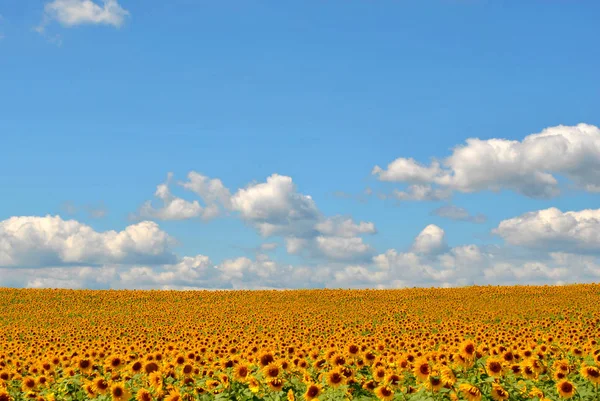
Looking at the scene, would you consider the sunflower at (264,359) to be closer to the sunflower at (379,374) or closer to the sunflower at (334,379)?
the sunflower at (334,379)

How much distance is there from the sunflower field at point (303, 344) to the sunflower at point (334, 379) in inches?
0.7

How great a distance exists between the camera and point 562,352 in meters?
14.0

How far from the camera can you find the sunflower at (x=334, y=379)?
30.6 ft

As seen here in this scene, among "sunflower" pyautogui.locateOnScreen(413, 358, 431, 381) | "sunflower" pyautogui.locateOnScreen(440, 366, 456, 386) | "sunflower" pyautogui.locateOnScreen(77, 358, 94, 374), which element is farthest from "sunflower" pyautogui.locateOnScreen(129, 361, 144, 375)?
"sunflower" pyautogui.locateOnScreen(440, 366, 456, 386)

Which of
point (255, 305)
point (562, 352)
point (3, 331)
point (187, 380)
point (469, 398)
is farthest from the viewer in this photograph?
point (255, 305)

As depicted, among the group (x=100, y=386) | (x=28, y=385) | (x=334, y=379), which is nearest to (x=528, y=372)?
(x=334, y=379)

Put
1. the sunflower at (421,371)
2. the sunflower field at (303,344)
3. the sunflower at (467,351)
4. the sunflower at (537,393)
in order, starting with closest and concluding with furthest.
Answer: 1. the sunflower at (537,393)
2. the sunflower at (421,371)
3. the sunflower field at (303,344)
4. the sunflower at (467,351)

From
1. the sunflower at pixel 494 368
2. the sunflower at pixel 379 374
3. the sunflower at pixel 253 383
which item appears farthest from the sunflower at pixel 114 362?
the sunflower at pixel 494 368

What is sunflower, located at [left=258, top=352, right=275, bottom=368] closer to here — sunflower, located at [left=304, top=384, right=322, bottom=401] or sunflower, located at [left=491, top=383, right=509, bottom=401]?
sunflower, located at [left=304, top=384, right=322, bottom=401]

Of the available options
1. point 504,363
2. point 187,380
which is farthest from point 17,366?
point 504,363

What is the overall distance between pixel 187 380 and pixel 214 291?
137 feet

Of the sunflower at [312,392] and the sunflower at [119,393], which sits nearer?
the sunflower at [312,392]

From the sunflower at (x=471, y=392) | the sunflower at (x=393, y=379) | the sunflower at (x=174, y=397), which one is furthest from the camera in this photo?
the sunflower at (x=393, y=379)

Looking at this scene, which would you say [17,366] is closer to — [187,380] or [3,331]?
[187,380]
